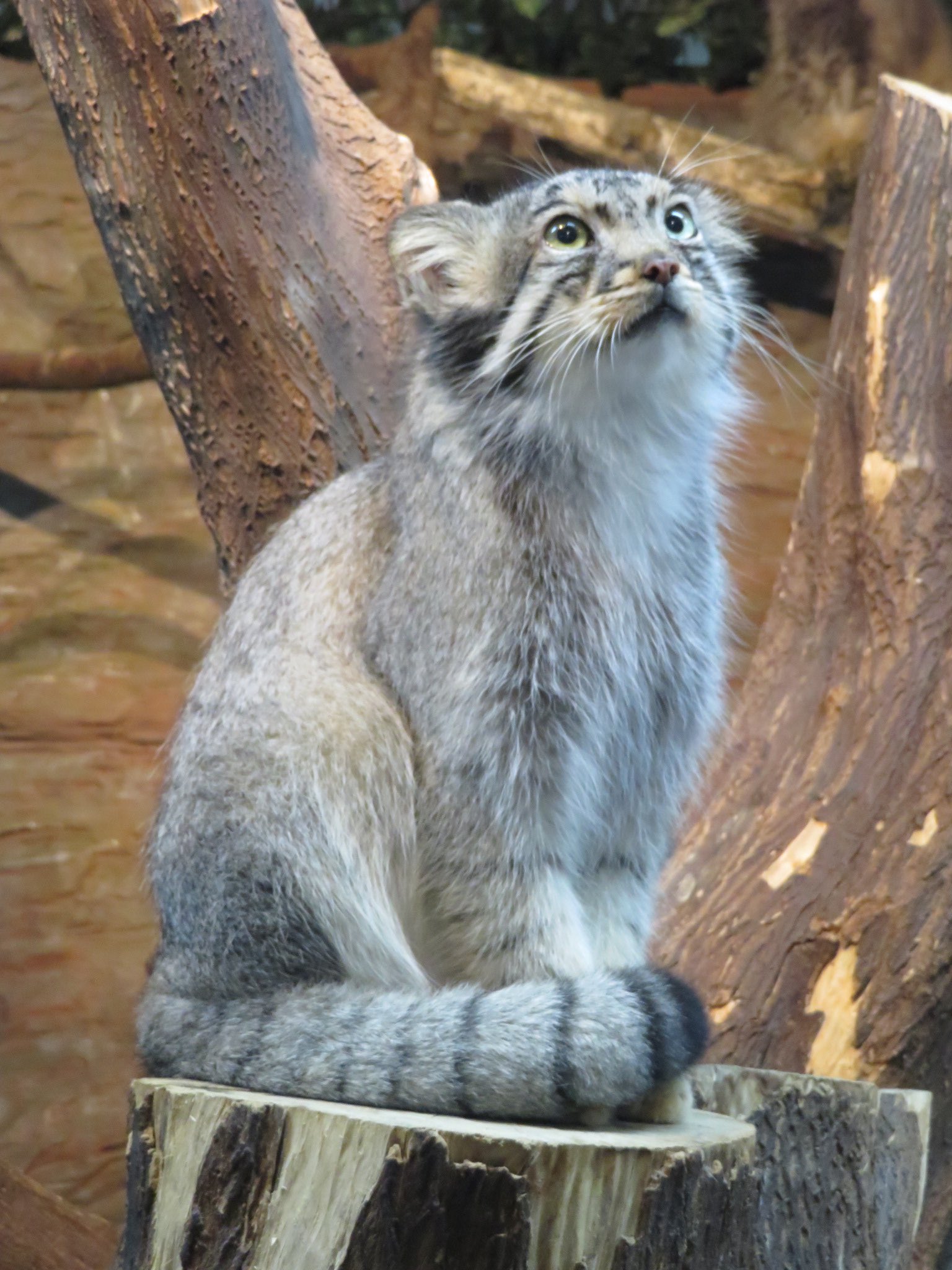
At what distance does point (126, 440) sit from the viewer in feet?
18.6

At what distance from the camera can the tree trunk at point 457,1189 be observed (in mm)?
1898

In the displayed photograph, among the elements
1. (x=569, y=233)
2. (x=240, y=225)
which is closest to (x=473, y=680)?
(x=569, y=233)

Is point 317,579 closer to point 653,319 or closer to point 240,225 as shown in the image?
point 653,319

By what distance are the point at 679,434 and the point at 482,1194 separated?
166 centimetres

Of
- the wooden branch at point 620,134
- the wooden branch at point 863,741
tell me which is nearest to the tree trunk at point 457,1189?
the wooden branch at point 863,741

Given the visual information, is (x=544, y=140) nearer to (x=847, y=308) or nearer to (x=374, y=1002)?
(x=847, y=308)

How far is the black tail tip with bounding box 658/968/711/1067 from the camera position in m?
2.18

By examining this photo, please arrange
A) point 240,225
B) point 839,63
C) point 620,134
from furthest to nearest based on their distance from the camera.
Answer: point 839,63 < point 620,134 < point 240,225

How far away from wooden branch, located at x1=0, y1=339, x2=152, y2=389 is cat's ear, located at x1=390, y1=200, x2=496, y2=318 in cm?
284

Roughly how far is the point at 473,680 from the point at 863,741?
1412 millimetres

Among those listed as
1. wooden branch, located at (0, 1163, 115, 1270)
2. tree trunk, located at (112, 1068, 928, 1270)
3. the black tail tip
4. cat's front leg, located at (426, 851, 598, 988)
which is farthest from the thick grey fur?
wooden branch, located at (0, 1163, 115, 1270)

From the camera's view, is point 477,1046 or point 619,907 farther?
point 619,907

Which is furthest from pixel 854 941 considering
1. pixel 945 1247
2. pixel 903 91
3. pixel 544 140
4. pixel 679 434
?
pixel 544 140

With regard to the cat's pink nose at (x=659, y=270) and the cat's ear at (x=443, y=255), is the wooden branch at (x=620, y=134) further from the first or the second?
the cat's pink nose at (x=659, y=270)
